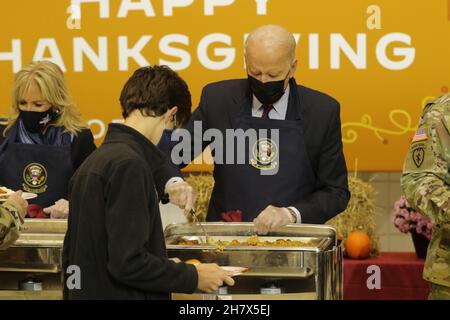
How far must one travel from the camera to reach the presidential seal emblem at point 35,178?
390 centimetres

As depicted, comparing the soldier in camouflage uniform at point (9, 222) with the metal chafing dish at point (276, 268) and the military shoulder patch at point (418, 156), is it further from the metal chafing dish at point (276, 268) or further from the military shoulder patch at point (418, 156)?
the military shoulder patch at point (418, 156)

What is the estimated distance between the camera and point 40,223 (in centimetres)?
330

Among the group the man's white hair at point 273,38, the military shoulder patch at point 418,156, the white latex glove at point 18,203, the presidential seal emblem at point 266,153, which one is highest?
the man's white hair at point 273,38

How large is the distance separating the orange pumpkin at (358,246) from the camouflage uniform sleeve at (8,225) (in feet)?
7.44

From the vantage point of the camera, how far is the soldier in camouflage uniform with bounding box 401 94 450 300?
2799 millimetres

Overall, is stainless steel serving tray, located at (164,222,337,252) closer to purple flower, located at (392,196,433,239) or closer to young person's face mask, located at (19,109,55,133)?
young person's face mask, located at (19,109,55,133)

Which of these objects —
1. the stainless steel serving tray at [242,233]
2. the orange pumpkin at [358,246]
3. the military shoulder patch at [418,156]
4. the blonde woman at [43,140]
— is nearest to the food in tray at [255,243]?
the stainless steel serving tray at [242,233]

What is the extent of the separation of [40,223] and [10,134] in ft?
2.59

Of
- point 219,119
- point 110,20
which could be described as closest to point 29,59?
point 110,20

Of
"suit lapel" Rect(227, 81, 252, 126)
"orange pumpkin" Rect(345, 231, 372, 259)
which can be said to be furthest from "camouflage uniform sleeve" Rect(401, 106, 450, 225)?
"orange pumpkin" Rect(345, 231, 372, 259)

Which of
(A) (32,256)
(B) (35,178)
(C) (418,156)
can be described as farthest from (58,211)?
(C) (418,156)

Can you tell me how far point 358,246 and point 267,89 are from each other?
4.83 ft
